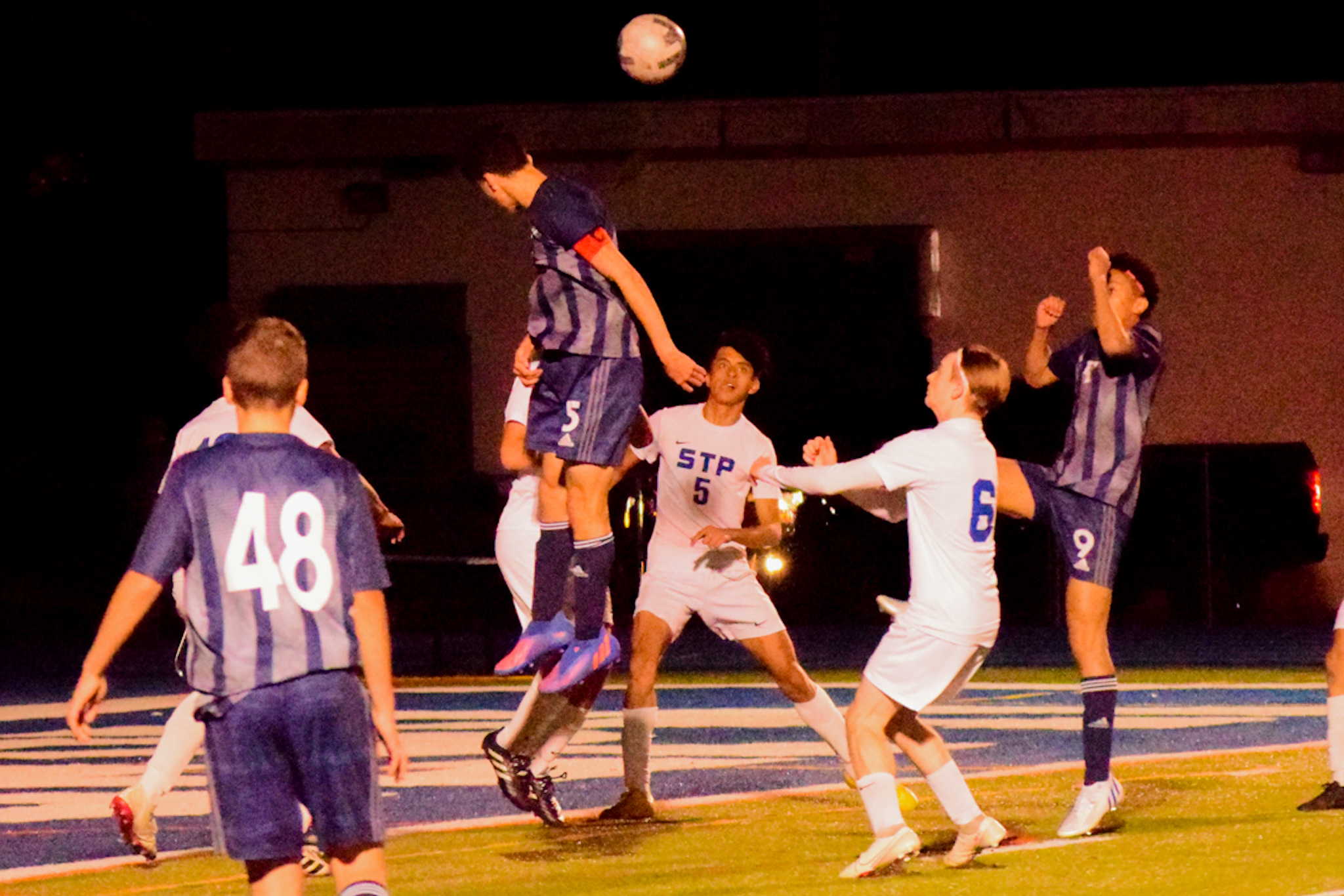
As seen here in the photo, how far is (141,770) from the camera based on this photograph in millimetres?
12258

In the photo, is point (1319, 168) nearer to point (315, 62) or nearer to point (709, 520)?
→ point (315, 62)

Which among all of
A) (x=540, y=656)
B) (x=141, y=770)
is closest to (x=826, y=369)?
(x=141, y=770)

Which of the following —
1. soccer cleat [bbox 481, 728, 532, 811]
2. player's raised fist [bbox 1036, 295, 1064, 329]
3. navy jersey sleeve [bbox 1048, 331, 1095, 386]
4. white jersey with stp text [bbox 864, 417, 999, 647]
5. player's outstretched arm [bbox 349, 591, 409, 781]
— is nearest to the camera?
player's outstretched arm [bbox 349, 591, 409, 781]

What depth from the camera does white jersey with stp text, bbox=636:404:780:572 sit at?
34.1ft

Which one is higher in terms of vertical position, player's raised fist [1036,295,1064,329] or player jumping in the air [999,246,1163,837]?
player's raised fist [1036,295,1064,329]

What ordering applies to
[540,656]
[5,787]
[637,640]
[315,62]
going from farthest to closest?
A: [315,62]
[5,787]
[637,640]
[540,656]

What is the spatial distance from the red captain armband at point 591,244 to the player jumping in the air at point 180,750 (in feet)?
4.06

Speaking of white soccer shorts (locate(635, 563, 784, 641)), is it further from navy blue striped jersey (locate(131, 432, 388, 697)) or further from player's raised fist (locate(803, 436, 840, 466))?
navy blue striped jersey (locate(131, 432, 388, 697))

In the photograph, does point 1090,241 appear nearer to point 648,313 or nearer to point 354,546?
point 648,313

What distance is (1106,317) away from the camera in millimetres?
9117

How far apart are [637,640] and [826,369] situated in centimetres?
1548

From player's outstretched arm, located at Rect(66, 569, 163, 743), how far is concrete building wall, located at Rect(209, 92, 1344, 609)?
63.4ft

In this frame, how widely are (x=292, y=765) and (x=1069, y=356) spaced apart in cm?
480

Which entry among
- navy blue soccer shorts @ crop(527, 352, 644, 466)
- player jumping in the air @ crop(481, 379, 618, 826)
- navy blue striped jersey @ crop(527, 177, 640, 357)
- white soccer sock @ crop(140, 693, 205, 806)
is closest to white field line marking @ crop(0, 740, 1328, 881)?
player jumping in the air @ crop(481, 379, 618, 826)
